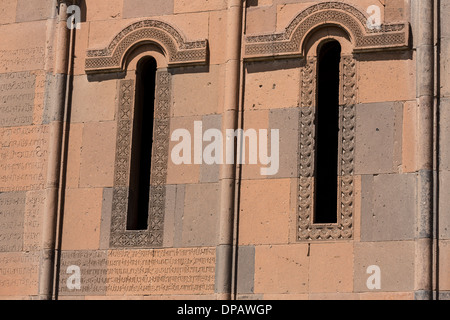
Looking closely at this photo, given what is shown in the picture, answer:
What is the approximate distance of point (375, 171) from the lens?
587 inches

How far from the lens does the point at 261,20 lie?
15898 millimetres

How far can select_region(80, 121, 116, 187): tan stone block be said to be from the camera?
53.2ft

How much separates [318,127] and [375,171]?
1154mm

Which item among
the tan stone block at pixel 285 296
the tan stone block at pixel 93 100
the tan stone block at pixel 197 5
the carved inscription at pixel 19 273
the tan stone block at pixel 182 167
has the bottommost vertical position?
the tan stone block at pixel 285 296

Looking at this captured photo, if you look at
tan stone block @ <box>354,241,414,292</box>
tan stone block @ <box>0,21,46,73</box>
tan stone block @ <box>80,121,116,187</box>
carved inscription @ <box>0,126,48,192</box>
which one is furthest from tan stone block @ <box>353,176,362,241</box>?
tan stone block @ <box>0,21,46,73</box>

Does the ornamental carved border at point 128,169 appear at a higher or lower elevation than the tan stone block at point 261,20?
lower

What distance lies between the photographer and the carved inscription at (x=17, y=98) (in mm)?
16906

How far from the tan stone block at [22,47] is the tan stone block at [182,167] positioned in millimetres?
2338

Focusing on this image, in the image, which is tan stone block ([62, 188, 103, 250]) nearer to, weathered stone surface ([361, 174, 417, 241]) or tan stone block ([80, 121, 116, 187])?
tan stone block ([80, 121, 116, 187])

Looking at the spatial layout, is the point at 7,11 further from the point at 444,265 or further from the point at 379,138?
the point at 444,265

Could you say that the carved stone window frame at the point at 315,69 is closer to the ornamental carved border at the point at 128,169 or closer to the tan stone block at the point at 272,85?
the tan stone block at the point at 272,85

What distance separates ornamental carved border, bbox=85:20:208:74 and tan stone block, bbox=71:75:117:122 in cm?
20

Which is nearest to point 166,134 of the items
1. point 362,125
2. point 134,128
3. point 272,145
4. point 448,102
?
point 134,128

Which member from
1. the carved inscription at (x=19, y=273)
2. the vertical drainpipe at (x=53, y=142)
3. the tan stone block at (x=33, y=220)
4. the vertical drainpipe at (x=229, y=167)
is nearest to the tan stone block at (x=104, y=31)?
the vertical drainpipe at (x=53, y=142)
